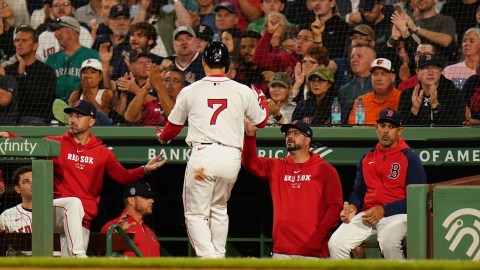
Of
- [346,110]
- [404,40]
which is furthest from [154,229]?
[404,40]

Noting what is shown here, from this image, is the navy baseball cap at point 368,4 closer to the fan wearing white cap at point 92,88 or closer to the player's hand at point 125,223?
the fan wearing white cap at point 92,88

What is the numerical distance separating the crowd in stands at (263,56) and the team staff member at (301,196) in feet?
3.99

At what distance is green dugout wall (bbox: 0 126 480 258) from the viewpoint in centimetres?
1011

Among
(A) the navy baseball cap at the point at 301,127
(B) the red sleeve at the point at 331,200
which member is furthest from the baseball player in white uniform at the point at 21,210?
(B) the red sleeve at the point at 331,200

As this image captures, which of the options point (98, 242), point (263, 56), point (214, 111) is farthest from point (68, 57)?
point (214, 111)

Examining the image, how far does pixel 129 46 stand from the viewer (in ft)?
38.5

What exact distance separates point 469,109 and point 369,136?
1.00 metres

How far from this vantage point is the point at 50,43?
1211 centimetres

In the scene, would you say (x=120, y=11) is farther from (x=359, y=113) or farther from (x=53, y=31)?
(x=359, y=113)

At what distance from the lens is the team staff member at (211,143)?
805cm

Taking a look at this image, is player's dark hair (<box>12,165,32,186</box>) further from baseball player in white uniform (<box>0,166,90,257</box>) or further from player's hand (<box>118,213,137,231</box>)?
player's hand (<box>118,213,137,231</box>)

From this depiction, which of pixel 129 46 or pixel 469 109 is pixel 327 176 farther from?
pixel 129 46

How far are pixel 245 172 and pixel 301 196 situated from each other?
2034mm

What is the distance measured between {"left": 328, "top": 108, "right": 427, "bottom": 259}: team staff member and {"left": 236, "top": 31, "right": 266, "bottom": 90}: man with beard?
2133 mm
